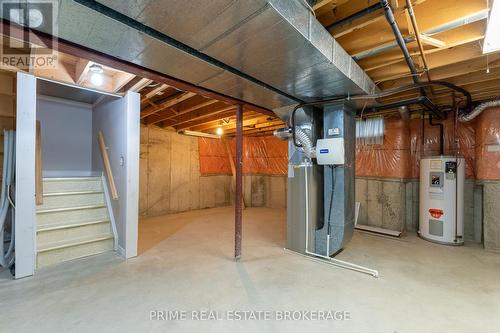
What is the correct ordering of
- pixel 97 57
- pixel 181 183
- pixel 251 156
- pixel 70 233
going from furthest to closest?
1. pixel 251 156
2. pixel 181 183
3. pixel 70 233
4. pixel 97 57

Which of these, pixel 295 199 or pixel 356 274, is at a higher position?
pixel 295 199

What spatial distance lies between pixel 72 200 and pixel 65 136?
151 centimetres

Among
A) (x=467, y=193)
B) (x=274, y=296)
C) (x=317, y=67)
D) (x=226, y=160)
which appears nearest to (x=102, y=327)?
(x=274, y=296)

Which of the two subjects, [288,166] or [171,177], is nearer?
[288,166]

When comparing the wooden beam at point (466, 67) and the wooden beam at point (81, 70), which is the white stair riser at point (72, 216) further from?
the wooden beam at point (466, 67)

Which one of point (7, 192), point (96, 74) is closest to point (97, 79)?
point (96, 74)

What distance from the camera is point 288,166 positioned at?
3.32m

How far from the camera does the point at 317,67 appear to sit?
1843mm

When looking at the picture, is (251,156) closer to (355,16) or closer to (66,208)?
(66,208)

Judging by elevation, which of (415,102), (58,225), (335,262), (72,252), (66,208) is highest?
(415,102)

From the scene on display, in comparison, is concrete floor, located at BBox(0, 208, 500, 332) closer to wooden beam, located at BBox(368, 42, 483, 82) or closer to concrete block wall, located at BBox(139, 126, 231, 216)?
wooden beam, located at BBox(368, 42, 483, 82)

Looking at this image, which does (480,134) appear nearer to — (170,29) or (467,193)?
(467,193)

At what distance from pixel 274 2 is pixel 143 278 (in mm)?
2694

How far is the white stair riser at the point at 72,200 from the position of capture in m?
2.94
